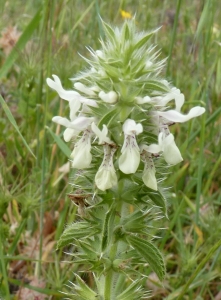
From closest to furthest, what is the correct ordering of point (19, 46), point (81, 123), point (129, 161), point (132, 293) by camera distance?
point (129, 161) → point (81, 123) → point (132, 293) → point (19, 46)

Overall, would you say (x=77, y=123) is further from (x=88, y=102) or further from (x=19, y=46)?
(x=19, y=46)

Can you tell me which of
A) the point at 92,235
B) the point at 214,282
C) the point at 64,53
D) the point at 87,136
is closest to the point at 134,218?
the point at 92,235

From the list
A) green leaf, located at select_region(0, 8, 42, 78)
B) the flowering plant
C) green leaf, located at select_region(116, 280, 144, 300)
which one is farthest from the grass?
the flowering plant

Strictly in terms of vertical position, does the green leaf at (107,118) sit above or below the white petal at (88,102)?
below

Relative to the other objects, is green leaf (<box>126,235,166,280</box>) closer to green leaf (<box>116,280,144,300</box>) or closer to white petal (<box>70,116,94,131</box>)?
green leaf (<box>116,280,144,300</box>)


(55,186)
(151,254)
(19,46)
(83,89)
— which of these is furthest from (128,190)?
(19,46)

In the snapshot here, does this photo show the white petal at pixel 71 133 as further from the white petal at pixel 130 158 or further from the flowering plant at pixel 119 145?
the white petal at pixel 130 158

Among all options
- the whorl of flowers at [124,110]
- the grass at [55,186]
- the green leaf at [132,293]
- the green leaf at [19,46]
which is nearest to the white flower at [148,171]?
the whorl of flowers at [124,110]

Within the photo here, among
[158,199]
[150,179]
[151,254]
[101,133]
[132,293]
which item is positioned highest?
[101,133]
